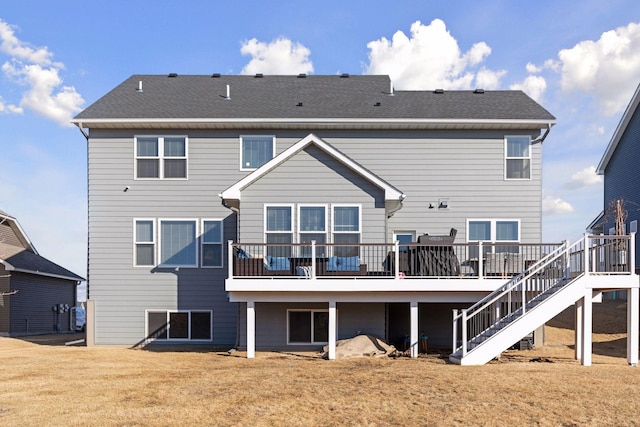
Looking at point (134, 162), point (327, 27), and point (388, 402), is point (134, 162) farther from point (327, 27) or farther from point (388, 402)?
point (388, 402)

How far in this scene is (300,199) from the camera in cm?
1499

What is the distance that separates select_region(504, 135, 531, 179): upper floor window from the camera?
55.8 feet

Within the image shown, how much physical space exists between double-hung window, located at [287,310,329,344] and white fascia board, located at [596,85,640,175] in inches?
680

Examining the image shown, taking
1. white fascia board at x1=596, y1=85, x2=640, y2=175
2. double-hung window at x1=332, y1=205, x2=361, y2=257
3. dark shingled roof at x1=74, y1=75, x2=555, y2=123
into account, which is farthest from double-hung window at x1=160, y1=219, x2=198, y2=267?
white fascia board at x1=596, y1=85, x2=640, y2=175

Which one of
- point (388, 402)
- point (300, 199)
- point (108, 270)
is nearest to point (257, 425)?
point (388, 402)

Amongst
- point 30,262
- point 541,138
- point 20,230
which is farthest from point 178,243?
point 20,230

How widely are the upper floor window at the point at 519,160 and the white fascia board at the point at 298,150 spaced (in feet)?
15.3

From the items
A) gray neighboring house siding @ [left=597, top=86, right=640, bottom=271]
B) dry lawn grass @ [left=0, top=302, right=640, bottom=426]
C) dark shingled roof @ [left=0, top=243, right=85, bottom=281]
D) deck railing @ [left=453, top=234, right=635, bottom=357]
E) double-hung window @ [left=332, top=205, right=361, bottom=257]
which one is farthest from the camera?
dark shingled roof @ [left=0, top=243, right=85, bottom=281]

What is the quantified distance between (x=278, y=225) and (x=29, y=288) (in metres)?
16.5

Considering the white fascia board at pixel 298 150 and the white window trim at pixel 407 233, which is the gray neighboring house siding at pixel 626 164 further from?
the white fascia board at pixel 298 150

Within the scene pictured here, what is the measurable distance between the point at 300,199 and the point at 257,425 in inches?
332

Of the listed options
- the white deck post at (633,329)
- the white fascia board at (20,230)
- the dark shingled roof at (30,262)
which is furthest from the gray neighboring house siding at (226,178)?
the white fascia board at (20,230)

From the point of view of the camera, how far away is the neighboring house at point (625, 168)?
2417cm

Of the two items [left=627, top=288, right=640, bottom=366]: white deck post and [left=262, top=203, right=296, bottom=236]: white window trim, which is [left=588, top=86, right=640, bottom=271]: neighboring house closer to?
[left=627, top=288, right=640, bottom=366]: white deck post
